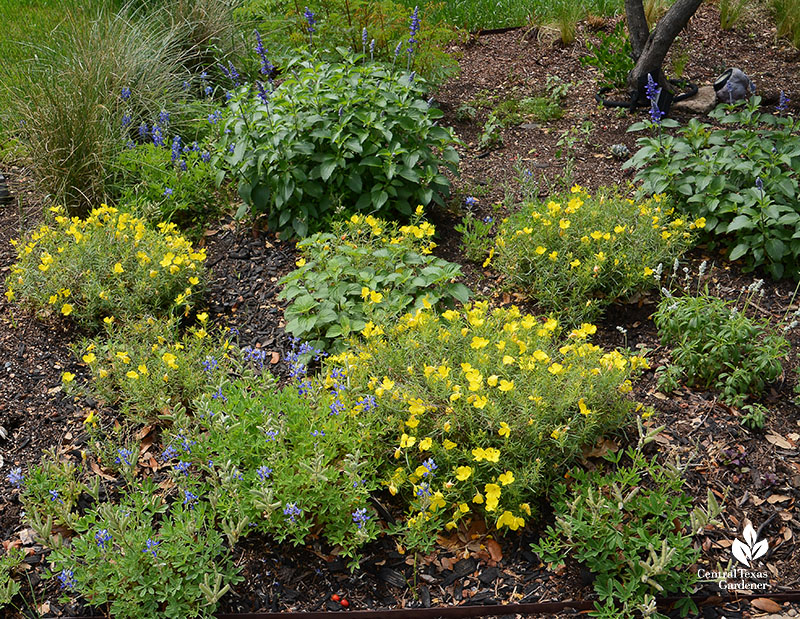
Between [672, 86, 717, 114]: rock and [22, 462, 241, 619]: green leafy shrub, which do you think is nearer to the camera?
[22, 462, 241, 619]: green leafy shrub

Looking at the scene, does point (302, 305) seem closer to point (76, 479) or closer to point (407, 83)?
point (76, 479)

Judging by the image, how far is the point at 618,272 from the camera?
3561 mm

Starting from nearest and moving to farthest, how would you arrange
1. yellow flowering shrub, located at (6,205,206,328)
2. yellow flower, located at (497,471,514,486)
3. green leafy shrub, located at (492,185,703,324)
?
yellow flower, located at (497,471,514,486) < green leafy shrub, located at (492,185,703,324) < yellow flowering shrub, located at (6,205,206,328)

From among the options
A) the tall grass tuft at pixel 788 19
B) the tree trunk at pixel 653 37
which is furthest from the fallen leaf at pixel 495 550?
the tall grass tuft at pixel 788 19

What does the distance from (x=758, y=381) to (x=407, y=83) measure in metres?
2.62

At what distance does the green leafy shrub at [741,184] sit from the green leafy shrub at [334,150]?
1.28 metres

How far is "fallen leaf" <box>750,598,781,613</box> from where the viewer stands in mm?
2395

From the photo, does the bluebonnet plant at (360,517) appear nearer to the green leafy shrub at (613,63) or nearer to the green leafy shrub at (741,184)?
the green leafy shrub at (741,184)

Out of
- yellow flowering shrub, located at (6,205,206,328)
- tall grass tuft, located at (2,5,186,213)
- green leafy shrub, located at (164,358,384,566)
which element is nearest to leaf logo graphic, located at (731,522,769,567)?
green leafy shrub, located at (164,358,384,566)

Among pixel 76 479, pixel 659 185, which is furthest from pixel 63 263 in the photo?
pixel 659 185

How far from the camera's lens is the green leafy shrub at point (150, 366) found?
10.0ft

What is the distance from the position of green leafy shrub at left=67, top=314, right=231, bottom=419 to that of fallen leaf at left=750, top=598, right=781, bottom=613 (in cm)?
225

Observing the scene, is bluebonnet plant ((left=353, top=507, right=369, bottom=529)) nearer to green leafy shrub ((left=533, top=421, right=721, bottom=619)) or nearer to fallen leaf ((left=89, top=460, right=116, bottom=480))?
green leafy shrub ((left=533, top=421, right=721, bottom=619))

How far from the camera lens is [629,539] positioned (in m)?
2.41
